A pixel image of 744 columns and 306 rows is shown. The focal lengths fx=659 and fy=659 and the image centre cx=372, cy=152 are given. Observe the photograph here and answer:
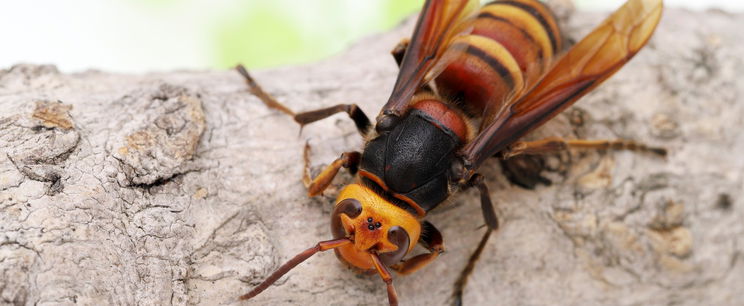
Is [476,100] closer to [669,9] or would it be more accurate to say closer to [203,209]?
[203,209]

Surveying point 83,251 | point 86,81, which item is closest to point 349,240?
point 83,251

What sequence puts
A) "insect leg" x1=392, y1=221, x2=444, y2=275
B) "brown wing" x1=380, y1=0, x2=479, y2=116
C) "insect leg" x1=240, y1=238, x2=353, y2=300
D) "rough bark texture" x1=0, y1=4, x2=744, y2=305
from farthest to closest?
1. "brown wing" x1=380, y1=0, x2=479, y2=116
2. "insect leg" x1=392, y1=221, x2=444, y2=275
3. "insect leg" x1=240, y1=238, x2=353, y2=300
4. "rough bark texture" x1=0, y1=4, x2=744, y2=305

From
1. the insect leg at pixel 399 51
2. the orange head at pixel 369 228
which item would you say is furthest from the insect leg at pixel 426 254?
the insect leg at pixel 399 51

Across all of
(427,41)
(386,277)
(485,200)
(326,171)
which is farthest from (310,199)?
(427,41)

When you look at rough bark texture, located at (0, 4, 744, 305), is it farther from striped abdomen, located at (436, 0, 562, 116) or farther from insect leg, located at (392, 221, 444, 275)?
striped abdomen, located at (436, 0, 562, 116)

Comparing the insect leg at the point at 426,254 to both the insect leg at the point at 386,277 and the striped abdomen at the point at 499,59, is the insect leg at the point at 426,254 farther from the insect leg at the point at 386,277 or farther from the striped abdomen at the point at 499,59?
the striped abdomen at the point at 499,59

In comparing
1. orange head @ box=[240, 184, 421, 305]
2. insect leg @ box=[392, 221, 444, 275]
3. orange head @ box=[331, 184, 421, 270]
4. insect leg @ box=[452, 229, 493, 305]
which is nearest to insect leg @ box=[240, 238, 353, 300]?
orange head @ box=[240, 184, 421, 305]
